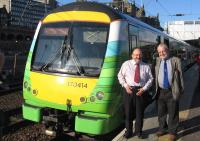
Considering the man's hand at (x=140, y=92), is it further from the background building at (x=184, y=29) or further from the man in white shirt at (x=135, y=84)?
the background building at (x=184, y=29)

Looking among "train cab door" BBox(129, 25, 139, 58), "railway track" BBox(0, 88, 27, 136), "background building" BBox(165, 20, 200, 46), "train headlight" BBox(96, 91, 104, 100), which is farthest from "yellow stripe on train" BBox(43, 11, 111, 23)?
"background building" BBox(165, 20, 200, 46)

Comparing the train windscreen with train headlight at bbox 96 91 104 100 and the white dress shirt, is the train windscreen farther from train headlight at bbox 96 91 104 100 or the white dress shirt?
the white dress shirt

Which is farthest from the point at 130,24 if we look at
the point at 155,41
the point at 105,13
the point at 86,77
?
the point at 155,41

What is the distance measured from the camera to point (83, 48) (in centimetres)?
864

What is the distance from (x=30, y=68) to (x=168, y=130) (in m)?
3.30

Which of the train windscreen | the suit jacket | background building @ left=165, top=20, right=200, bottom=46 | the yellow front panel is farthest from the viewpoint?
background building @ left=165, top=20, right=200, bottom=46

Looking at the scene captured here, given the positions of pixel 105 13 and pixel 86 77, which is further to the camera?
pixel 105 13

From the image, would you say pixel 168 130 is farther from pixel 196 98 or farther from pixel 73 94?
pixel 196 98

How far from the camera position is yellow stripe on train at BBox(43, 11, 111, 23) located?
880 centimetres

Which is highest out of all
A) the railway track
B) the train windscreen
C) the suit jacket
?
the train windscreen

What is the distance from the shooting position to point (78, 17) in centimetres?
900

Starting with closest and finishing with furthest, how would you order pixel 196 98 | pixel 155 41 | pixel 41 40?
pixel 41 40
pixel 196 98
pixel 155 41

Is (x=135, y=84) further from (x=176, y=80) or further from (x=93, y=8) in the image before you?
(x=93, y=8)

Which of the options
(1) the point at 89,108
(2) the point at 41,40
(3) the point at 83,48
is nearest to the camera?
(1) the point at 89,108
